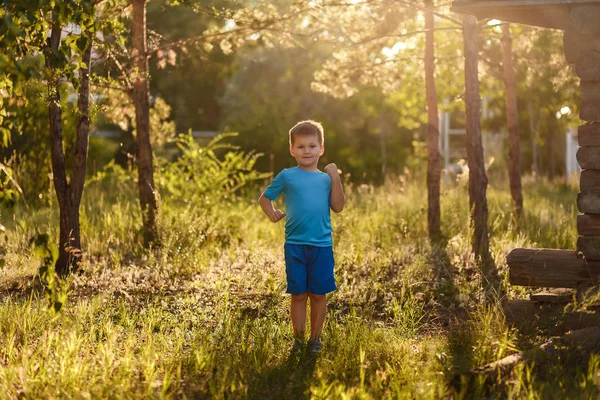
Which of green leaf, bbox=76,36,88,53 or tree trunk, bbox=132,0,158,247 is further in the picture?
tree trunk, bbox=132,0,158,247

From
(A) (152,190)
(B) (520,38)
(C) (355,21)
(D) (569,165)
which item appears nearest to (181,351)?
(A) (152,190)

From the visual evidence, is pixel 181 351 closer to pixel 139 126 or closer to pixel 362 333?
pixel 362 333

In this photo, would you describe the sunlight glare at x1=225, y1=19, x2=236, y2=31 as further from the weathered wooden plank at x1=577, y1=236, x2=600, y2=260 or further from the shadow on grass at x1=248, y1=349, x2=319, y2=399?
the shadow on grass at x1=248, y1=349, x2=319, y2=399

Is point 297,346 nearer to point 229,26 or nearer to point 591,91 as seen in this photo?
point 591,91

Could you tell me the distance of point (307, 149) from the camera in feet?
18.3

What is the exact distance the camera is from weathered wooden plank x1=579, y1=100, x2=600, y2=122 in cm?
626

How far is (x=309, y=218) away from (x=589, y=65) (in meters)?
2.56

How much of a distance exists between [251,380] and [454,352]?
4.80ft

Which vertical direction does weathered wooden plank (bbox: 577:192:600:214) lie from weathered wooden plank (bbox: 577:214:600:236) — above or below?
above

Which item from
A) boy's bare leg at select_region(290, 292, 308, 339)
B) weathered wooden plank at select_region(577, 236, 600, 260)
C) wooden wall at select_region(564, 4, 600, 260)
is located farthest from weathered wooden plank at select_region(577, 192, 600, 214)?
boy's bare leg at select_region(290, 292, 308, 339)

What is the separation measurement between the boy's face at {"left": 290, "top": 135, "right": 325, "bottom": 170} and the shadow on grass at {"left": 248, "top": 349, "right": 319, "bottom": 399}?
4.27ft

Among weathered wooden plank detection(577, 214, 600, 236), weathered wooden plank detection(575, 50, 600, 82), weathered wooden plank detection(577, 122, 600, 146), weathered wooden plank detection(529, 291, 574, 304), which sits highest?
weathered wooden plank detection(575, 50, 600, 82)

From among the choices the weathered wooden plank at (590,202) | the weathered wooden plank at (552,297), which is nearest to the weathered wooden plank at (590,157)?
the weathered wooden plank at (590,202)

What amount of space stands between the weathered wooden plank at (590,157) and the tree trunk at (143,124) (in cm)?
537
